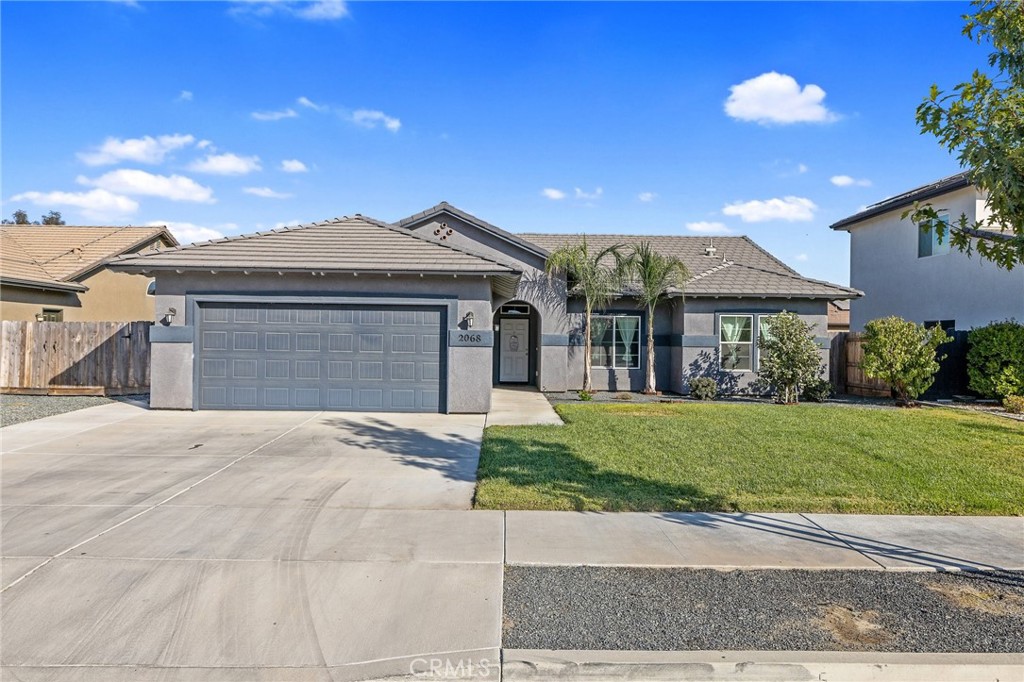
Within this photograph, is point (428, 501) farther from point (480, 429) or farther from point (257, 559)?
point (480, 429)

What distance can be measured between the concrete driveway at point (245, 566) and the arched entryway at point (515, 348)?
422 inches

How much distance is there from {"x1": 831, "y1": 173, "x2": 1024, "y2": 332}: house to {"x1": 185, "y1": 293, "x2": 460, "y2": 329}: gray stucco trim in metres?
12.0

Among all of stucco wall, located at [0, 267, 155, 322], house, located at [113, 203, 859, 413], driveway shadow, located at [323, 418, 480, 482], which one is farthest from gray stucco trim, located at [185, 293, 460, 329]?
stucco wall, located at [0, 267, 155, 322]

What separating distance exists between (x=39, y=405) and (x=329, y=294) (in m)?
6.97

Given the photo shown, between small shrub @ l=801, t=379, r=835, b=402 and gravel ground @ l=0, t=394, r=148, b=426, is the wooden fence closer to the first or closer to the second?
gravel ground @ l=0, t=394, r=148, b=426

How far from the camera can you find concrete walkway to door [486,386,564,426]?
38.3 feet

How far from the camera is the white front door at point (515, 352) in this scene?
19453 mm

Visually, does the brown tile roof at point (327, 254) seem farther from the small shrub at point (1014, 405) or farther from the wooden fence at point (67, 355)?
the small shrub at point (1014, 405)

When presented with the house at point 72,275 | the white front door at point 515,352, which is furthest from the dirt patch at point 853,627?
the house at point 72,275

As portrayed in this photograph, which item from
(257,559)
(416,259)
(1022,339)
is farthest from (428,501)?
(1022,339)

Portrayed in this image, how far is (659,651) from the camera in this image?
3635mm

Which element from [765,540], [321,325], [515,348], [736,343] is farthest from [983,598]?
[515,348]

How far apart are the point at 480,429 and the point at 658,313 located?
9.02m

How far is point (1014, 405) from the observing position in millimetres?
13492
